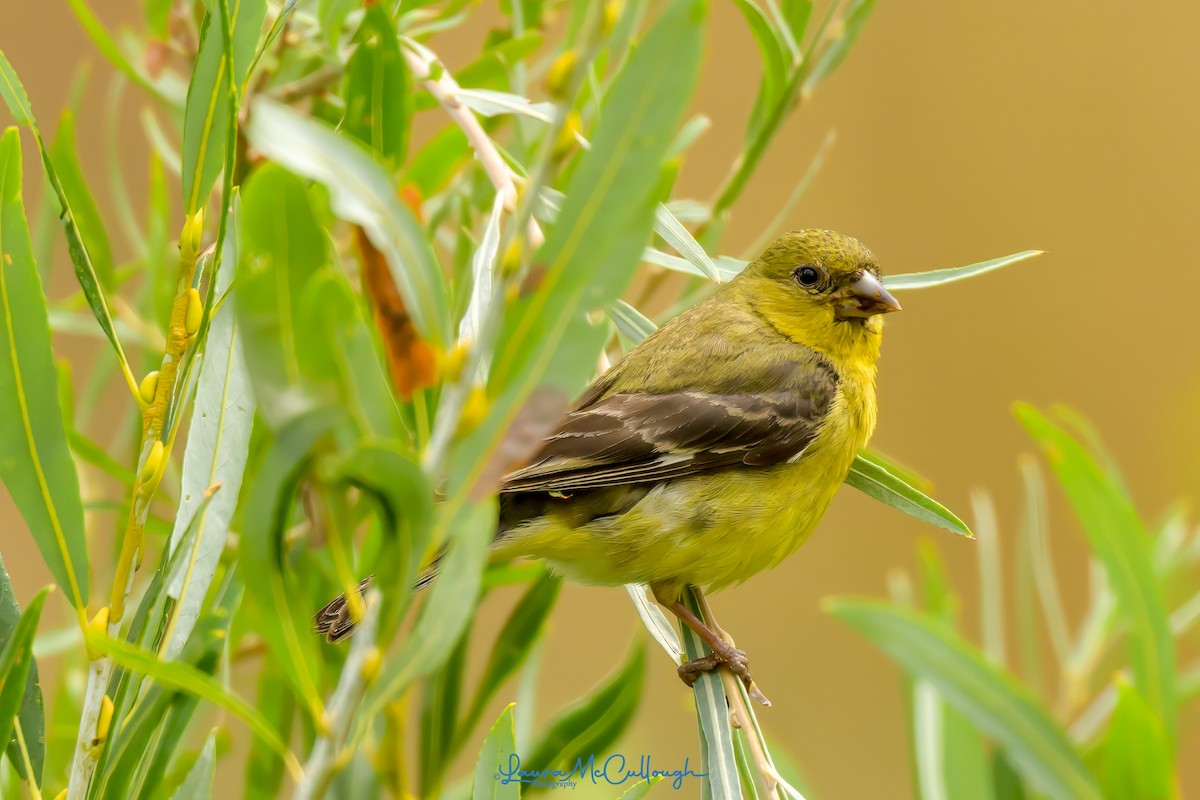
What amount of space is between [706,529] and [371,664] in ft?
5.53

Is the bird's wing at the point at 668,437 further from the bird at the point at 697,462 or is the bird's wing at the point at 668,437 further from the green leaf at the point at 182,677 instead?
the green leaf at the point at 182,677

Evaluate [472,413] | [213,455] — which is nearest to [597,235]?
[472,413]

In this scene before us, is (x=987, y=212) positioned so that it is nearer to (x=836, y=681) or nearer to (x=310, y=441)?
(x=836, y=681)

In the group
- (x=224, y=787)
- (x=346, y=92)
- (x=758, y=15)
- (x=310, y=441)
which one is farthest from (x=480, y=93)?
(x=224, y=787)

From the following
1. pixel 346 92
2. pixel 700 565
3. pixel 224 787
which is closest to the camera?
pixel 346 92

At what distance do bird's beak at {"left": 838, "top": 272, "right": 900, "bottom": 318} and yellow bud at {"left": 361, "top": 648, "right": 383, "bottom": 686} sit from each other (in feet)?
7.10

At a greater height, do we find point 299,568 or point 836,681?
point 299,568

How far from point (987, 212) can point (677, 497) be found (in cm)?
541

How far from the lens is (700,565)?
103 inches

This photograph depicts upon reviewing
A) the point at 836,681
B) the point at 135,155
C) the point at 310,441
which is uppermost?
the point at 135,155

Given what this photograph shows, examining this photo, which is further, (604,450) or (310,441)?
(604,450)

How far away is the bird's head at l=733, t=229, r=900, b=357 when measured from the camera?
10.0 feet

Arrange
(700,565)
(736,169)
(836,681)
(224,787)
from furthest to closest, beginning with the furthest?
(836,681) < (224,787) < (700,565) < (736,169)

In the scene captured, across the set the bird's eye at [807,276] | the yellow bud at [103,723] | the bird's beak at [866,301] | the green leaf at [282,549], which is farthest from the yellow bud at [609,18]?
the bird's eye at [807,276]
